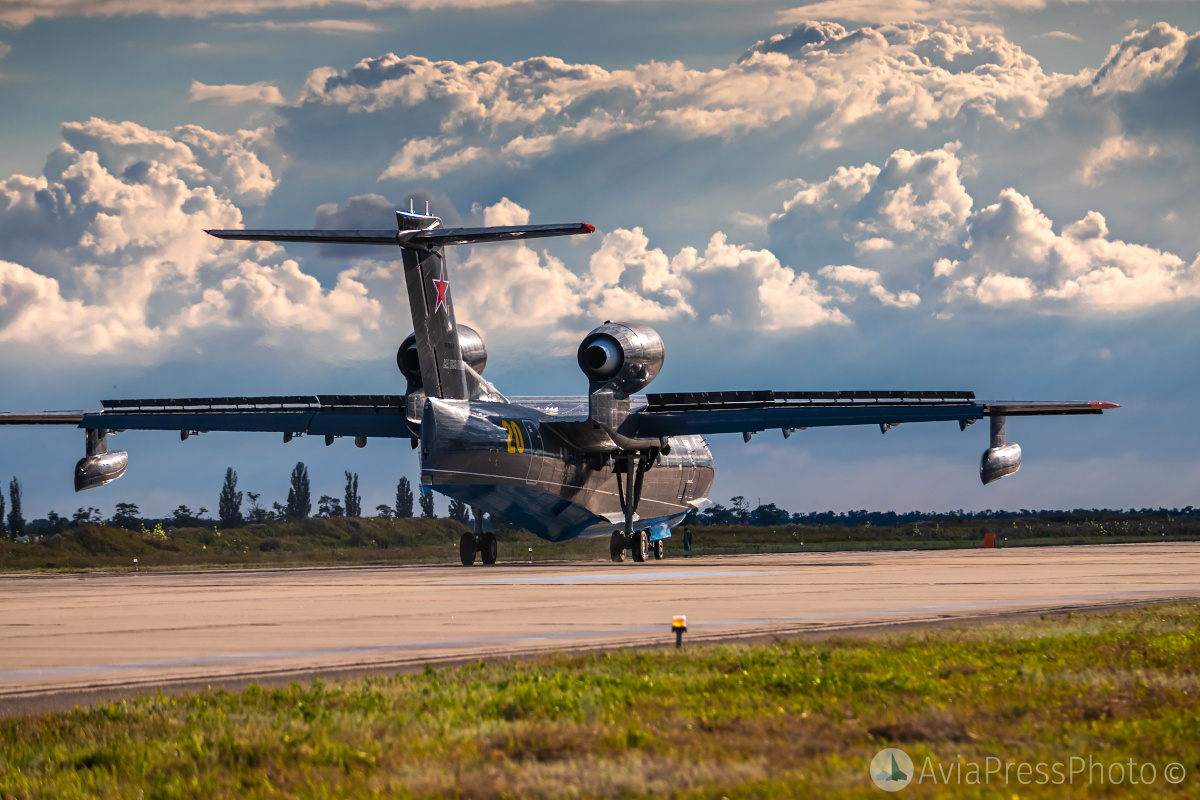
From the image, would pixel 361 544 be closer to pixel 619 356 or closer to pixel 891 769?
pixel 619 356

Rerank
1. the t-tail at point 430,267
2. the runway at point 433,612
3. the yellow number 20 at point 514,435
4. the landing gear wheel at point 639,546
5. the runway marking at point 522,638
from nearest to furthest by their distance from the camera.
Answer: the runway marking at point 522,638 < the runway at point 433,612 < the t-tail at point 430,267 < the yellow number 20 at point 514,435 < the landing gear wheel at point 639,546

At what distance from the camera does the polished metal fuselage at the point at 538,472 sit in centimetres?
3303

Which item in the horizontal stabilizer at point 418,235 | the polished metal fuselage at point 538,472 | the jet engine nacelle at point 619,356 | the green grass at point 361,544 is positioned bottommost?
the green grass at point 361,544

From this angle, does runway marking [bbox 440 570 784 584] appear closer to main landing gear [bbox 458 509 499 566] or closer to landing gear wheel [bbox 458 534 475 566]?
main landing gear [bbox 458 509 499 566]

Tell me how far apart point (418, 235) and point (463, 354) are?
7427 millimetres

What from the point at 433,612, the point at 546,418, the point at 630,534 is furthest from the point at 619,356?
the point at 433,612

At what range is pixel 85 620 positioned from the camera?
17.3 metres

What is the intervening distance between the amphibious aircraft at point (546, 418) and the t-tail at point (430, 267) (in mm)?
42

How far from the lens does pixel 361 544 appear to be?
71.9 m

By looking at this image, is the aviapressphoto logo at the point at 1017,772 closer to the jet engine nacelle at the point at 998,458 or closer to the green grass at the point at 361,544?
the jet engine nacelle at the point at 998,458

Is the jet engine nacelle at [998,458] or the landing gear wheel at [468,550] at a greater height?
the jet engine nacelle at [998,458]

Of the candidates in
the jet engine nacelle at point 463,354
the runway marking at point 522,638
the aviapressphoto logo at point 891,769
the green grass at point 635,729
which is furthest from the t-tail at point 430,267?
the aviapressphoto logo at point 891,769

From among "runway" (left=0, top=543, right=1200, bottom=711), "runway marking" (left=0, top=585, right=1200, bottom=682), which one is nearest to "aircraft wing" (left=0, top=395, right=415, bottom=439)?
"runway" (left=0, top=543, right=1200, bottom=711)

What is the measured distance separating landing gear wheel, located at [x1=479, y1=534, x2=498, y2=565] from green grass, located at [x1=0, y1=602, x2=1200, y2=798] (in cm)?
3149
